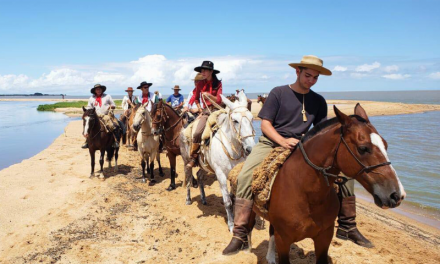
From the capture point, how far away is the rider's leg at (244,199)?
359 centimetres

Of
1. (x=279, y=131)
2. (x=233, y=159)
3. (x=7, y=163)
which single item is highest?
(x=279, y=131)

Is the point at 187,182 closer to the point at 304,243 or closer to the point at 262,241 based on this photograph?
the point at 262,241

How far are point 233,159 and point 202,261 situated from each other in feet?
6.13

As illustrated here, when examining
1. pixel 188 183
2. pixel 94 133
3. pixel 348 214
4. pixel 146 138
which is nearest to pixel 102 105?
pixel 94 133

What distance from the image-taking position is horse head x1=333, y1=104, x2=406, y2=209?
7.59 ft

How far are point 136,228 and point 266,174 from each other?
4176mm

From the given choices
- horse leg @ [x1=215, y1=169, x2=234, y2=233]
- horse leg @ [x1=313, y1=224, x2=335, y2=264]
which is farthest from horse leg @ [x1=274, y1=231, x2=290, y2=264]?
horse leg @ [x1=215, y1=169, x2=234, y2=233]

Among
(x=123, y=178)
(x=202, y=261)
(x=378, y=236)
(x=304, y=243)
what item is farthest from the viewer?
(x=123, y=178)

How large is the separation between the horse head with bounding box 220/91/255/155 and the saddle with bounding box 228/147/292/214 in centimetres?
153

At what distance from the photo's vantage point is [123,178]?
10.4 metres

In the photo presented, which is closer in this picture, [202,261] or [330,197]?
[330,197]

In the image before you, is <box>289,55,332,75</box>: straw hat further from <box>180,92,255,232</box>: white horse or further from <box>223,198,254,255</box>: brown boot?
<box>180,92,255,232</box>: white horse

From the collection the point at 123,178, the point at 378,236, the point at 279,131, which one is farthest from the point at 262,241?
the point at 123,178

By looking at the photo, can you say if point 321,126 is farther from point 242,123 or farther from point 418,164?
point 418,164
